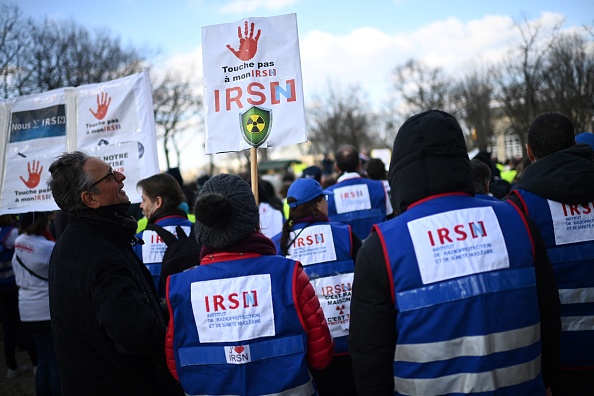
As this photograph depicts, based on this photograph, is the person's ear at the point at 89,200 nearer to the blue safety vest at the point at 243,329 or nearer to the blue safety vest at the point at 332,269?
the blue safety vest at the point at 243,329

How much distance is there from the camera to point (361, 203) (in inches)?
261

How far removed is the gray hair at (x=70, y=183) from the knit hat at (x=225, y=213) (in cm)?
73

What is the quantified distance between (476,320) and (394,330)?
0.33 m

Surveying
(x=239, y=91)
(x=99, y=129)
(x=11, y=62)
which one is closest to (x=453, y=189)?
(x=239, y=91)

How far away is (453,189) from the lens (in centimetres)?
217

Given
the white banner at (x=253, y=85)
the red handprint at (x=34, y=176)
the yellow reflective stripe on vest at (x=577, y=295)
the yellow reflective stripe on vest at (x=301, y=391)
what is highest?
the white banner at (x=253, y=85)

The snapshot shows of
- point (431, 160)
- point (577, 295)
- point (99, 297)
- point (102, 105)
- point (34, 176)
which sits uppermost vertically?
point (102, 105)

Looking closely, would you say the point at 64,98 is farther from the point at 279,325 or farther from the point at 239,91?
the point at 279,325

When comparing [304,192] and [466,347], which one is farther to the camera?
[304,192]

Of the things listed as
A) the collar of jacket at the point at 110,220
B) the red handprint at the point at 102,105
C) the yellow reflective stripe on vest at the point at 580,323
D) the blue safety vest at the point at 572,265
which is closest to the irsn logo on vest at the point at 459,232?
the blue safety vest at the point at 572,265

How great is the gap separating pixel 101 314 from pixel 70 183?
31.4 inches

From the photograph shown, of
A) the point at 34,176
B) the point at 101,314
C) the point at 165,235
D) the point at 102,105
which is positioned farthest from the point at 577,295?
the point at 34,176

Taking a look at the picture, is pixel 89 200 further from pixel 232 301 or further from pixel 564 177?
pixel 564 177

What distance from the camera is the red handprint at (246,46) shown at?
13.6ft
